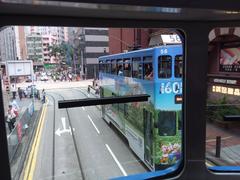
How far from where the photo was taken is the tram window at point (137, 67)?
466cm

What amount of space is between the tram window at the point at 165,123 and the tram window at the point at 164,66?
2.16 ft

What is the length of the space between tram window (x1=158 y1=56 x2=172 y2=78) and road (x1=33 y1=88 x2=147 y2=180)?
1468 mm

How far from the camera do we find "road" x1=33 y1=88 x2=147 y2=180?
5184 mm

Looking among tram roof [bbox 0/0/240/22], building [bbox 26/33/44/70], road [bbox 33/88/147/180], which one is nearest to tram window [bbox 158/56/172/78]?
road [bbox 33/88/147/180]

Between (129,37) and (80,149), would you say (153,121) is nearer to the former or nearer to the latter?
(129,37)

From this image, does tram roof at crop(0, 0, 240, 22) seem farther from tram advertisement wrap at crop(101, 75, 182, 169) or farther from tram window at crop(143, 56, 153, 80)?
tram window at crop(143, 56, 153, 80)

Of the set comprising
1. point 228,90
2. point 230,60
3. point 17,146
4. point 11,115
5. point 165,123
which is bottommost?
point 165,123

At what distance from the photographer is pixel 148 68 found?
179 inches

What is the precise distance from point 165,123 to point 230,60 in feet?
13.4

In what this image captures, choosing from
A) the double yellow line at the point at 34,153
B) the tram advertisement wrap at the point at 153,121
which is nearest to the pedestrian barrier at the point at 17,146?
the double yellow line at the point at 34,153

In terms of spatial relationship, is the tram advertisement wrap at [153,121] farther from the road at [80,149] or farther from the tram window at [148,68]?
the road at [80,149]

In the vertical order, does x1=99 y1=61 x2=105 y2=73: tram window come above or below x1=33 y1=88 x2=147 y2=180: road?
above

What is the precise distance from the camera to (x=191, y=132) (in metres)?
1.76

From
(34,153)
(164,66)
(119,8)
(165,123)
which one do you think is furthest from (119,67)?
(119,8)
